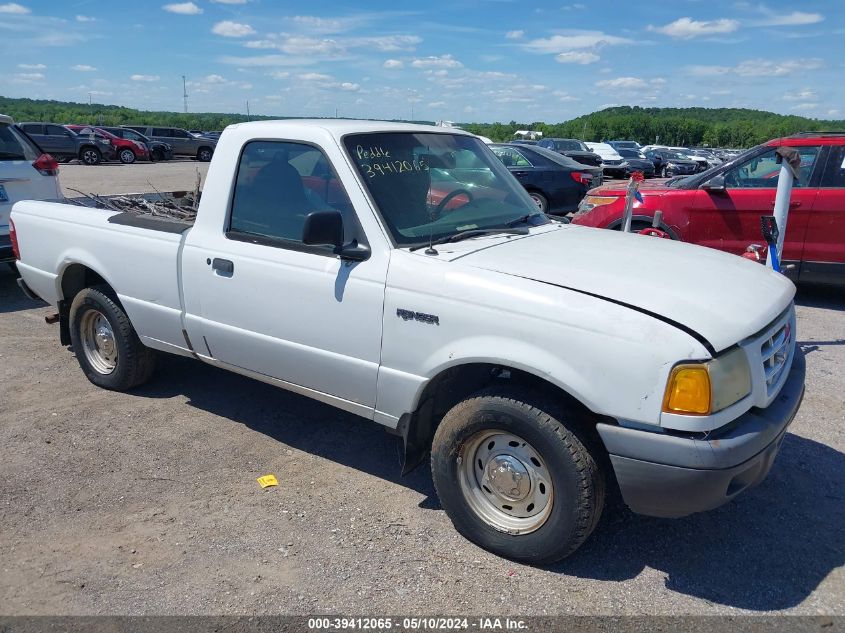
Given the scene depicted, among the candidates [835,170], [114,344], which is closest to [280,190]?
[114,344]

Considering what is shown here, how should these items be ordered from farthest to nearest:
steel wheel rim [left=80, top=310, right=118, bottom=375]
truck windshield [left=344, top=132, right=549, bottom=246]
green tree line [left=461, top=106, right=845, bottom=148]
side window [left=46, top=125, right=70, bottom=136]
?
green tree line [left=461, top=106, right=845, bottom=148], side window [left=46, top=125, right=70, bottom=136], steel wheel rim [left=80, top=310, right=118, bottom=375], truck windshield [left=344, top=132, right=549, bottom=246]

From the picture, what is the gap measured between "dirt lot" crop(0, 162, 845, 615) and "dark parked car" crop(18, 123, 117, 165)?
3143cm

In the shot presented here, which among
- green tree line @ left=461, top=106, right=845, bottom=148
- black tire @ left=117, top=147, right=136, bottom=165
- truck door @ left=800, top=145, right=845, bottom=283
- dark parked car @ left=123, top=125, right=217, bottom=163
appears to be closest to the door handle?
truck door @ left=800, top=145, right=845, bottom=283

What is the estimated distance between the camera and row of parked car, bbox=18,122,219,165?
3156 cm

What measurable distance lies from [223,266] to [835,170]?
22.4ft

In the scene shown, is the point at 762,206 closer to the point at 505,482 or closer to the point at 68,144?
the point at 505,482

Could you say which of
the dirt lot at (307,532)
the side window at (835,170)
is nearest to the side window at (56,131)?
the dirt lot at (307,532)

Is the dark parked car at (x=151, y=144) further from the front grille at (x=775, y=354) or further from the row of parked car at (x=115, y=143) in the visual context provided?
the front grille at (x=775, y=354)

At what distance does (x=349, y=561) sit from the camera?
314 centimetres

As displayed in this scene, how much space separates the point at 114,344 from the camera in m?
4.98

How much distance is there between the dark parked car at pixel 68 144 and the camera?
31.3m

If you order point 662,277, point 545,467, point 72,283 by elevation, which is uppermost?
point 662,277

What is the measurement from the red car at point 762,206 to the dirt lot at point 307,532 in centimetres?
324

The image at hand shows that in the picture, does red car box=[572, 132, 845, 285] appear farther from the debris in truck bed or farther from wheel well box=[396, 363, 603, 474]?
wheel well box=[396, 363, 603, 474]
